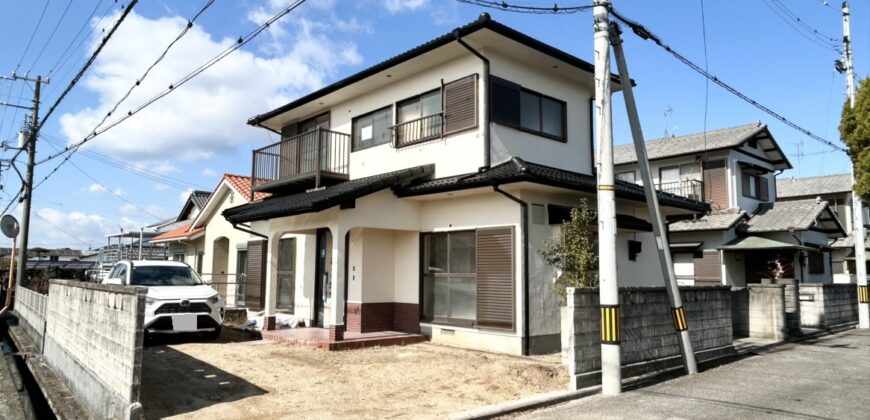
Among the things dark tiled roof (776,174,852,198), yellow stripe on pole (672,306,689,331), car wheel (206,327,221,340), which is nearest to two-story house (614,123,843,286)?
dark tiled roof (776,174,852,198)

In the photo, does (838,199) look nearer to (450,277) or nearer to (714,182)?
(714,182)

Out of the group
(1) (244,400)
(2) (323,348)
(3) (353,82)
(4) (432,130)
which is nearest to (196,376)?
(1) (244,400)

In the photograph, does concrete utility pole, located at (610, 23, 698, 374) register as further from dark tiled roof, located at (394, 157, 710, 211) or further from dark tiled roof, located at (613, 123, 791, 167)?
dark tiled roof, located at (613, 123, 791, 167)

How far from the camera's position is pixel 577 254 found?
345 inches

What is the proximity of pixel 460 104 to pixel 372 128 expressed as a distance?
312 centimetres

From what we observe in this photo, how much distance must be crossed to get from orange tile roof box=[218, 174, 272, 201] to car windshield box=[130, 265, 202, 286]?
4.69 m

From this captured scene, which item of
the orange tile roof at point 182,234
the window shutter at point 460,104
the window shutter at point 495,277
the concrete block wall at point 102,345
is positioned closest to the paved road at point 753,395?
the window shutter at point 495,277

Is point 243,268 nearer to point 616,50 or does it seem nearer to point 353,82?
point 353,82

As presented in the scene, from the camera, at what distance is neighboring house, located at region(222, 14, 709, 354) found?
1008 centimetres

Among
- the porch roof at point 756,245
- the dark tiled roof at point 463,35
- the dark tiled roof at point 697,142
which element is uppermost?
the dark tiled roof at point 697,142

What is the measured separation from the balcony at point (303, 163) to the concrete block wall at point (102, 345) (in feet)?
18.3

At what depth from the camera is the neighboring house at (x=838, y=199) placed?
2662cm

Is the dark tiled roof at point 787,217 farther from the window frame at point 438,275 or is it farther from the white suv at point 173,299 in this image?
the white suv at point 173,299

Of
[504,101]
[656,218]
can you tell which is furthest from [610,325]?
[504,101]
